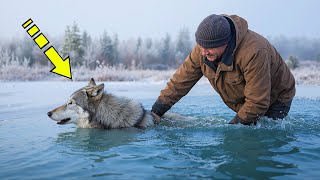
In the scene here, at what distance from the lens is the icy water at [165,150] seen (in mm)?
3203

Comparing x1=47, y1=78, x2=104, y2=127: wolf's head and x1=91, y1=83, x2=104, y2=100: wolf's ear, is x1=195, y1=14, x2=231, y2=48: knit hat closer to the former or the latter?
x1=91, y1=83, x2=104, y2=100: wolf's ear

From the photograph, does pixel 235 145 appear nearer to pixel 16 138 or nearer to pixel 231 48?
pixel 231 48

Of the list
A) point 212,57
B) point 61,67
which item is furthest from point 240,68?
point 61,67

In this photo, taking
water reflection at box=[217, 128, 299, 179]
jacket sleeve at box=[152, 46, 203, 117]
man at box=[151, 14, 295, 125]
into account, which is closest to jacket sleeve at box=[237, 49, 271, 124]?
Answer: man at box=[151, 14, 295, 125]

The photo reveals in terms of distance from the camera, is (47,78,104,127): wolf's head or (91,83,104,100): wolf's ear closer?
(91,83,104,100): wolf's ear

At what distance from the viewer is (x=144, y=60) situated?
5581cm

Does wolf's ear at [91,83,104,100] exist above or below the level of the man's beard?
below

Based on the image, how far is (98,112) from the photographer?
559 cm

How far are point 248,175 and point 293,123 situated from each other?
3.06m

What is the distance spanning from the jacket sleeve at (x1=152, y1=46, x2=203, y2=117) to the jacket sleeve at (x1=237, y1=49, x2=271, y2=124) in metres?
0.96

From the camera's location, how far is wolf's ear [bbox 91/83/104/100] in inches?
215

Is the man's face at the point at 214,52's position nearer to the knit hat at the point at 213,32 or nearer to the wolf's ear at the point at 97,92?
the knit hat at the point at 213,32

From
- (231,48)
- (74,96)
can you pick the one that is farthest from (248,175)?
(74,96)

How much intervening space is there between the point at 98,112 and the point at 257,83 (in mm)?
2532
